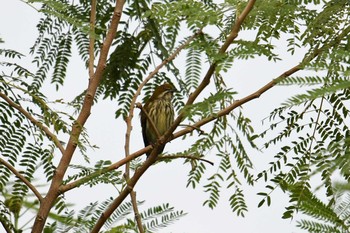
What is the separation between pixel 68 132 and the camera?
314 centimetres

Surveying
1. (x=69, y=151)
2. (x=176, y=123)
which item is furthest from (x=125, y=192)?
(x=176, y=123)

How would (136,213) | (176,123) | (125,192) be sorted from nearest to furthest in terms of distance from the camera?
(176,123) → (125,192) → (136,213)

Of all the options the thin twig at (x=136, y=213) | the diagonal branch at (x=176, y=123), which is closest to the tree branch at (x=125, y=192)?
the diagonal branch at (x=176, y=123)

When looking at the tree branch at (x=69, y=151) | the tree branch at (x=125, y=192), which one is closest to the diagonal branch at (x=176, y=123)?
the tree branch at (x=125, y=192)

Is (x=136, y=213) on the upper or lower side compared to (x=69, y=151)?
lower

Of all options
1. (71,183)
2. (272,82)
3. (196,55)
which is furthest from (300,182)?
(196,55)

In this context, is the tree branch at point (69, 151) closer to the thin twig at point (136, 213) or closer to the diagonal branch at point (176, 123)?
the diagonal branch at point (176, 123)

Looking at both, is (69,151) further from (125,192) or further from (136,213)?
(136,213)

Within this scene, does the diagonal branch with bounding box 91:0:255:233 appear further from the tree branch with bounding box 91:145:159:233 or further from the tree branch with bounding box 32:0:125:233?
the tree branch with bounding box 32:0:125:233

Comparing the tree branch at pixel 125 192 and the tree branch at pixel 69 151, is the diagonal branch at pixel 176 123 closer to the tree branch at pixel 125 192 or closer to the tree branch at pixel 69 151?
the tree branch at pixel 125 192

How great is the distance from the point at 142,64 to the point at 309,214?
205cm

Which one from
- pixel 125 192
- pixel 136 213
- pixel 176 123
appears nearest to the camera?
pixel 176 123

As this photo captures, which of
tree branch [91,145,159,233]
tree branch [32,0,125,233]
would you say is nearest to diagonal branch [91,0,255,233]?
tree branch [91,145,159,233]

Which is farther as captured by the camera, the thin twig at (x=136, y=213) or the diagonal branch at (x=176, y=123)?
the thin twig at (x=136, y=213)
